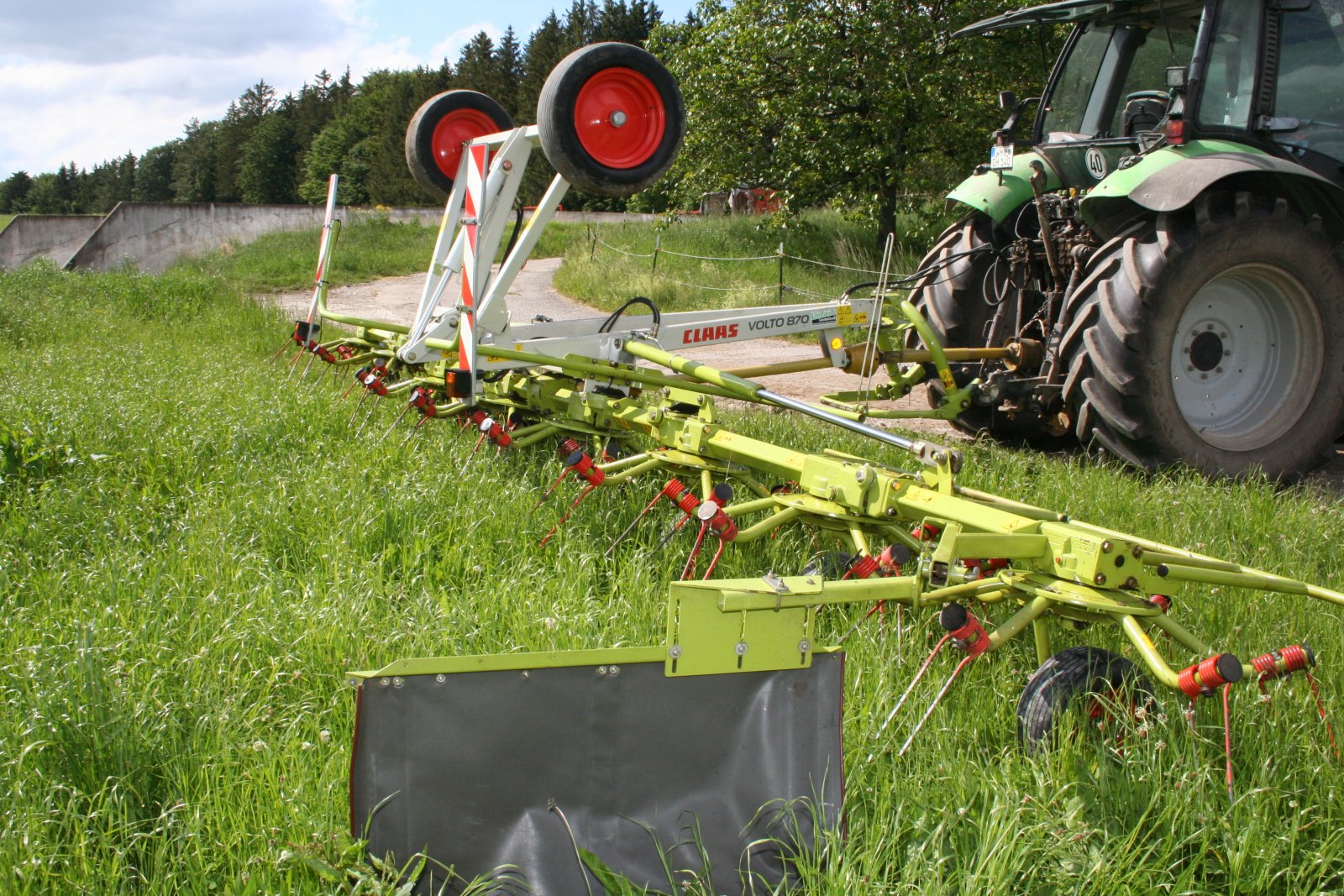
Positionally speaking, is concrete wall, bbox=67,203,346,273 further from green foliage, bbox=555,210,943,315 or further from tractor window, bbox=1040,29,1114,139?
tractor window, bbox=1040,29,1114,139

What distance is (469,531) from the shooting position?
3891 millimetres

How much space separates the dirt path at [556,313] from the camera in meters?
8.14

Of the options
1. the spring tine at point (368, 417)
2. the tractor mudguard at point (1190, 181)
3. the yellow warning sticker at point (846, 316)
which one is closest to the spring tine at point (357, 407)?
the spring tine at point (368, 417)

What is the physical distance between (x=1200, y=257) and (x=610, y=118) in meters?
2.82

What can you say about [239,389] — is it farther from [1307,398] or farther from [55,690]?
[1307,398]

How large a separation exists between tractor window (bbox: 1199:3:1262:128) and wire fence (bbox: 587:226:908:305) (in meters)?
5.76

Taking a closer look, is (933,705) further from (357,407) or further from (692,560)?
(357,407)

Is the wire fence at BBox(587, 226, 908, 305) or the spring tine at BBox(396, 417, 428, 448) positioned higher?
the wire fence at BBox(587, 226, 908, 305)

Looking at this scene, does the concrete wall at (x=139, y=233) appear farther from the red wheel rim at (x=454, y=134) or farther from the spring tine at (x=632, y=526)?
the spring tine at (x=632, y=526)

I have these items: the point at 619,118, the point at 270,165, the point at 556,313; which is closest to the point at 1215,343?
the point at 619,118

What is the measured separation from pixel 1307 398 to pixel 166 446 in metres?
5.57

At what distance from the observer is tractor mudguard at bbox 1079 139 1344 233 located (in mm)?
4879

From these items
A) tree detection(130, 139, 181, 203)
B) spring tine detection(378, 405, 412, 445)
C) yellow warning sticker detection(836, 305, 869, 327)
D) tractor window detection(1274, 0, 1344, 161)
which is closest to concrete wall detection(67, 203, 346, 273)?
spring tine detection(378, 405, 412, 445)

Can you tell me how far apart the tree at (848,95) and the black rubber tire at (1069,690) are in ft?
38.8
